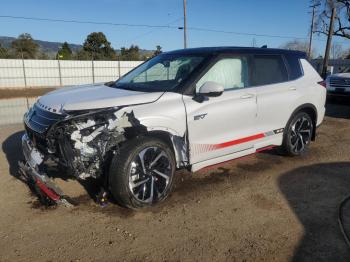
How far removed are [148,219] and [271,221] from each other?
1345 mm

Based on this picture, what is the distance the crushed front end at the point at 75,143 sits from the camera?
11.5 feet

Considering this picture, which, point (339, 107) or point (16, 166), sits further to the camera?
point (339, 107)

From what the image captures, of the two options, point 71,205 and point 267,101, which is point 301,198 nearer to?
point 267,101

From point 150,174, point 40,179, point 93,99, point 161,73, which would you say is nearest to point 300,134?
point 161,73

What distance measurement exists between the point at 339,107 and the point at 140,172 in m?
10.4

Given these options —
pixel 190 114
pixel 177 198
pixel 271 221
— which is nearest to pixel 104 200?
pixel 177 198

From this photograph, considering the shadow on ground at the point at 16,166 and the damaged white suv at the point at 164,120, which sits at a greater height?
the damaged white suv at the point at 164,120

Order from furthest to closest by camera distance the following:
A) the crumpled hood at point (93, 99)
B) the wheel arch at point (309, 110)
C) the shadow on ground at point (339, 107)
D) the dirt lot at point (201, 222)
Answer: the shadow on ground at point (339, 107), the wheel arch at point (309, 110), the crumpled hood at point (93, 99), the dirt lot at point (201, 222)

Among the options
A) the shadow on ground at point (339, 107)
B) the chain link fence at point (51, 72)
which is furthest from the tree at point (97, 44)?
the shadow on ground at point (339, 107)

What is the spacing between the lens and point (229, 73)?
4703 millimetres

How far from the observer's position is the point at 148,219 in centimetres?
373

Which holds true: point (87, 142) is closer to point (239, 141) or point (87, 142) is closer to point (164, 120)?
point (164, 120)

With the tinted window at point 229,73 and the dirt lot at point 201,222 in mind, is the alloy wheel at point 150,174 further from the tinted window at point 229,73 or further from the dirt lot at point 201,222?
the tinted window at point 229,73

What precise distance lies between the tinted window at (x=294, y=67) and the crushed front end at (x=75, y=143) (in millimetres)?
3104
